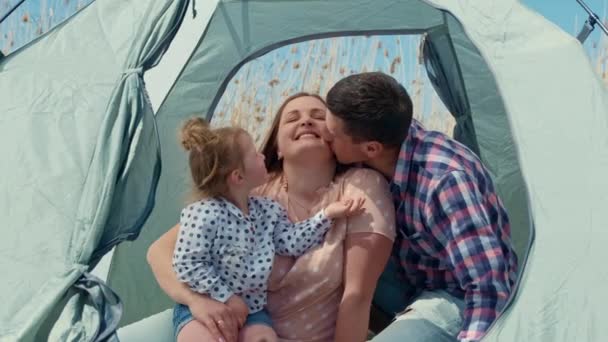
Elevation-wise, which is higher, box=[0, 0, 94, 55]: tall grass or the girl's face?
box=[0, 0, 94, 55]: tall grass

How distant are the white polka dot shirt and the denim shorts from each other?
0.02 metres

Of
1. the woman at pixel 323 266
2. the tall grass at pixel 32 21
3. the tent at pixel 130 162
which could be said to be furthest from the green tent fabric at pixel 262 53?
the tall grass at pixel 32 21

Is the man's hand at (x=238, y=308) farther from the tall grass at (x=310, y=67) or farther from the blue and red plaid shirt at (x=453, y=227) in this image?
the tall grass at (x=310, y=67)

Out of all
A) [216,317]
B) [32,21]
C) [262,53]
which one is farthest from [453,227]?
[32,21]

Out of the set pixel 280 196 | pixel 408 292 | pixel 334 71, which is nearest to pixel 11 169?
pixel 280 196

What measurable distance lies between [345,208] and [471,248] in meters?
0.35

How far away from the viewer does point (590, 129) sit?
2.35m

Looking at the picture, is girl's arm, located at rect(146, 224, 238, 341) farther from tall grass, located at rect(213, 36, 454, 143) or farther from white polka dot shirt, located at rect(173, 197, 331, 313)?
tall grass, located at rect(213, 36, 454, 143)

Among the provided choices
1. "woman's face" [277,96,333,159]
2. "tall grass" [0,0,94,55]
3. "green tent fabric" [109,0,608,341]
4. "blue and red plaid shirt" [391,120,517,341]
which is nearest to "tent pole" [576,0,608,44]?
"green tent fabric" [109,0,608,341]

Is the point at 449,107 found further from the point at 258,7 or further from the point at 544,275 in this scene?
the point at 544,275

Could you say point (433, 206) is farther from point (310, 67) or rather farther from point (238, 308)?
point (310, 67)

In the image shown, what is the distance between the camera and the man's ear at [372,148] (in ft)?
8.52

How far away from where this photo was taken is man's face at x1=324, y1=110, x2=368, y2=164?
259cm

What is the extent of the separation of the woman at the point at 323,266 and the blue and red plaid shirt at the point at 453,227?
10 cm
